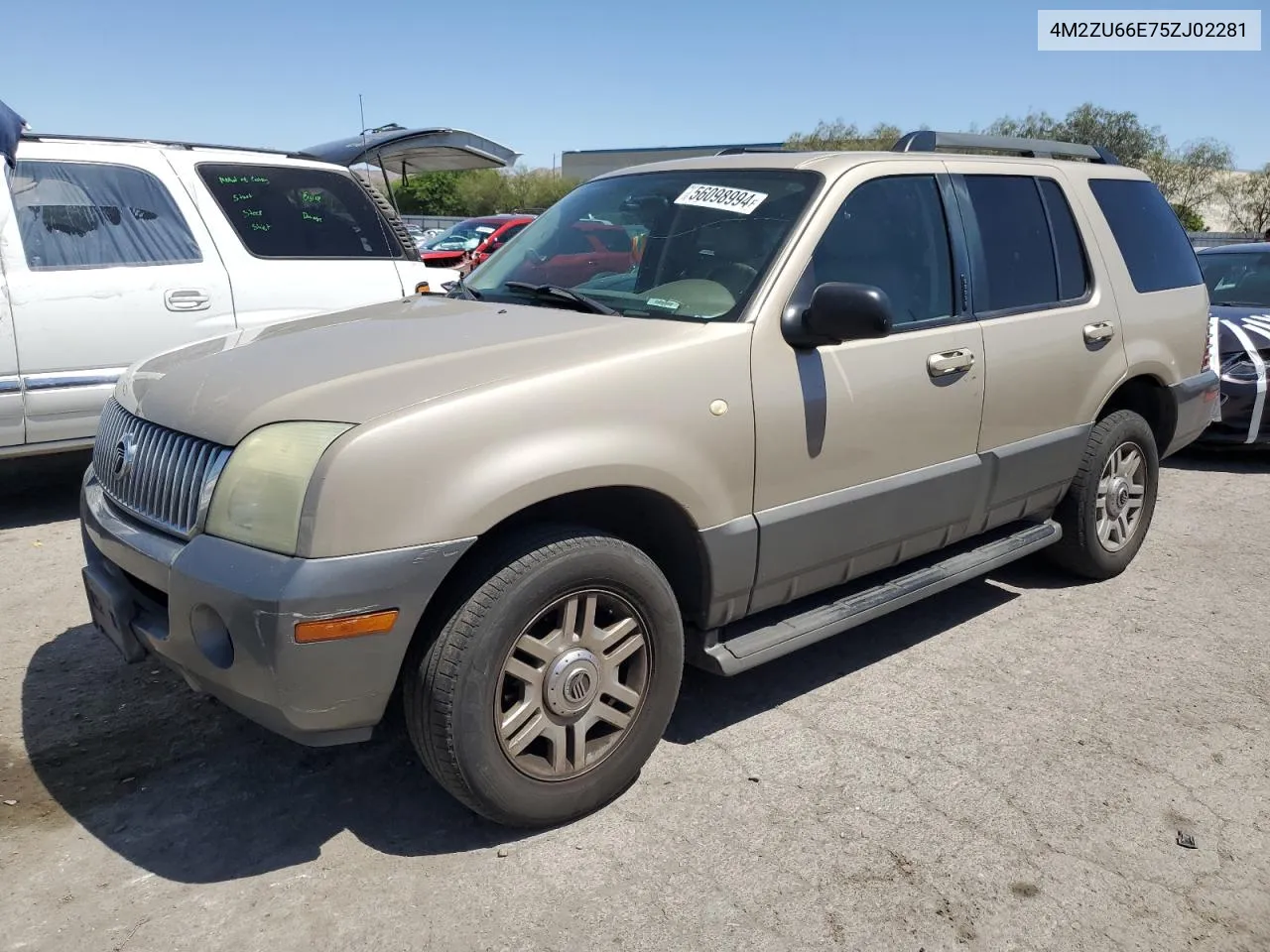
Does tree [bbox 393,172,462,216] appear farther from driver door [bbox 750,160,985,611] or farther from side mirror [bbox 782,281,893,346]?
side mirror [bbox 782,281,893,346]

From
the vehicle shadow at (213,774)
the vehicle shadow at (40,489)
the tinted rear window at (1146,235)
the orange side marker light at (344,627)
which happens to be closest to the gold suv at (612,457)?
the orange side marker light at (344,627)

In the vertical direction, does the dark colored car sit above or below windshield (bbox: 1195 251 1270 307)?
below

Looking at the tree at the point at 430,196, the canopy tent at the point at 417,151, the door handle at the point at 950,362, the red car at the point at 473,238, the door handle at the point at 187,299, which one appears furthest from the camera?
the tree at the point at 430,196

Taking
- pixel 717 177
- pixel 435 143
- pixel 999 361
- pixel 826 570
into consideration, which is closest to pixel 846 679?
pixel 826 570

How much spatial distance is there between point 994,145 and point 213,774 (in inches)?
155

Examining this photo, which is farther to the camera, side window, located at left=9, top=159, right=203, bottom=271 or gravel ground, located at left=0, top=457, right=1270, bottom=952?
side window, located at left=9, top=159, right=203, bottom=271

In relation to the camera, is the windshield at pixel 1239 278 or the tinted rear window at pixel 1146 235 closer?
the tinted rear window at pixel 1146 235

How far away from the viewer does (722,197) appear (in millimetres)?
3697

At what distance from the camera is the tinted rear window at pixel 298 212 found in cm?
615

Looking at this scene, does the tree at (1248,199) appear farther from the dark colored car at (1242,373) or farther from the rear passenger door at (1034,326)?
the rear passenger door at (1034,326)

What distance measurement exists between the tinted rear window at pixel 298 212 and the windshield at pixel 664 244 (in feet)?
8.61

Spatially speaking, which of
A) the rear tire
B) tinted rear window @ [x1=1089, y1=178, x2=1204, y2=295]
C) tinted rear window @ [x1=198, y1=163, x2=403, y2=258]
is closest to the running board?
the rear tire

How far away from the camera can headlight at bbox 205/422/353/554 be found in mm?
2477

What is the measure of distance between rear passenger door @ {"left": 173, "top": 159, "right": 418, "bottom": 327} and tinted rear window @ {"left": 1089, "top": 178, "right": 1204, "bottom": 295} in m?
3.98
